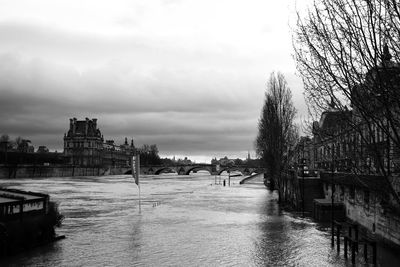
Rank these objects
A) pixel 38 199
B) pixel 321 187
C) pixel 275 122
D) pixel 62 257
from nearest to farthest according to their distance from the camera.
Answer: pixel 62 257
pixel 38 199
pixel 321 187
pixel 275 122

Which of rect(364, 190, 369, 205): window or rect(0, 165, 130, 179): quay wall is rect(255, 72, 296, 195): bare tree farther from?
rect(0, 165, 130, 179): quay wall

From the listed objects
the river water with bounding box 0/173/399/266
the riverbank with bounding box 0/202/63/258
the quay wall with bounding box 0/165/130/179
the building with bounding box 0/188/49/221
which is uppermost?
the quay wall with bounding box 0/165/130/179

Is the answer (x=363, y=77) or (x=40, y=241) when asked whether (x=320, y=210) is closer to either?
(x=40, y=241)

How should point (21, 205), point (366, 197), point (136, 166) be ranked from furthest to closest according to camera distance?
1. point (136, 166)
2. point (366, 197)
3. point (21, 205)

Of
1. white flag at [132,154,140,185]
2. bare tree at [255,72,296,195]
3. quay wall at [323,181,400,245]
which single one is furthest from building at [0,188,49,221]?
bare tree at [255,72,296,195]

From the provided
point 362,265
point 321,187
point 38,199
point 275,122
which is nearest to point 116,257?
point 38,199

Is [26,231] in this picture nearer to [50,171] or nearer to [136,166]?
[136,166]

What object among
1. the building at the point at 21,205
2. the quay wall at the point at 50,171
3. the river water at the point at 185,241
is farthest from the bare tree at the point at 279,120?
the quay wall at the point at 50,171

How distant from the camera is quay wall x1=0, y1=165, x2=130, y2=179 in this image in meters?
122

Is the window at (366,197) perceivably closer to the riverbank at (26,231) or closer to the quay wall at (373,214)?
the quay wall at (373,214)

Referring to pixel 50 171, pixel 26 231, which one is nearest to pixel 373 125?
pixel 26 231

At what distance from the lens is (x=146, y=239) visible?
23781 millimetres

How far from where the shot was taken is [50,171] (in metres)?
143

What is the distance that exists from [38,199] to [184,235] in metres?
8.15
